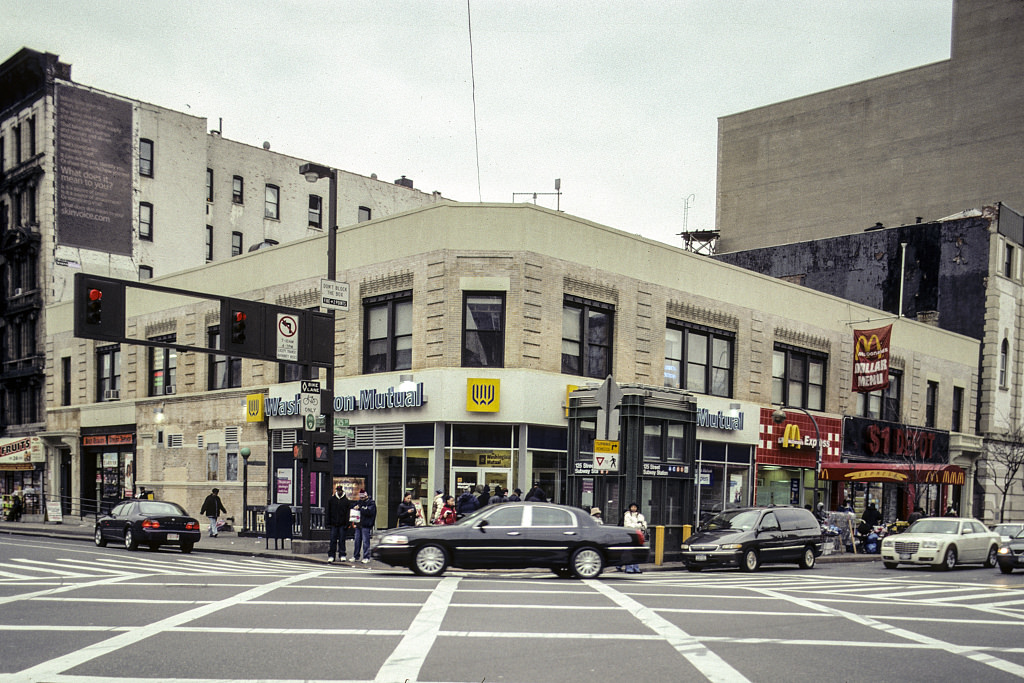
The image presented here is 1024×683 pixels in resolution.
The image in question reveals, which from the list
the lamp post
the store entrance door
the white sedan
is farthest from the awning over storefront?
the lamp post

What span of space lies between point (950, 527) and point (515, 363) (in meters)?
12.2

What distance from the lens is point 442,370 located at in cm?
2669

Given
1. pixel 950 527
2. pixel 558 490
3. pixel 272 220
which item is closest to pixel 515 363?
pixel 558 490

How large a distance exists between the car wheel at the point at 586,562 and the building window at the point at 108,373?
1130 inches

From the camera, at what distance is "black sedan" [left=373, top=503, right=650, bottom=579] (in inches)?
711

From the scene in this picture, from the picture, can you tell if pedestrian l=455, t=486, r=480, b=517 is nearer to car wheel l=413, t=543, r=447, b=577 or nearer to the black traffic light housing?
car wheel l=413, t=543, r=447, b=577

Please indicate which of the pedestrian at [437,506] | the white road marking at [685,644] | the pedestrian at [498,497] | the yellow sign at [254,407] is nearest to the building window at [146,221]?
the yellow sign at [254,407]

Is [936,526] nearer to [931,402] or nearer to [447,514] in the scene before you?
[447,514]

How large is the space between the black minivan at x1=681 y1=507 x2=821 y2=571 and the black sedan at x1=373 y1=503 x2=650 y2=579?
463 cm

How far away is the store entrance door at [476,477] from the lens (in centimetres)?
2683

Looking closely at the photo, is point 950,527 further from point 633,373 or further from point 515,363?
point 515,363

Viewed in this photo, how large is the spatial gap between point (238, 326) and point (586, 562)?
944 centimetres

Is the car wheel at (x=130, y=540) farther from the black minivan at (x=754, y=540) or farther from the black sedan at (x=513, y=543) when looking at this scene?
the black minivan at (x=754, y=540)

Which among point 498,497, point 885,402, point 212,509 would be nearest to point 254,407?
point 212,509
